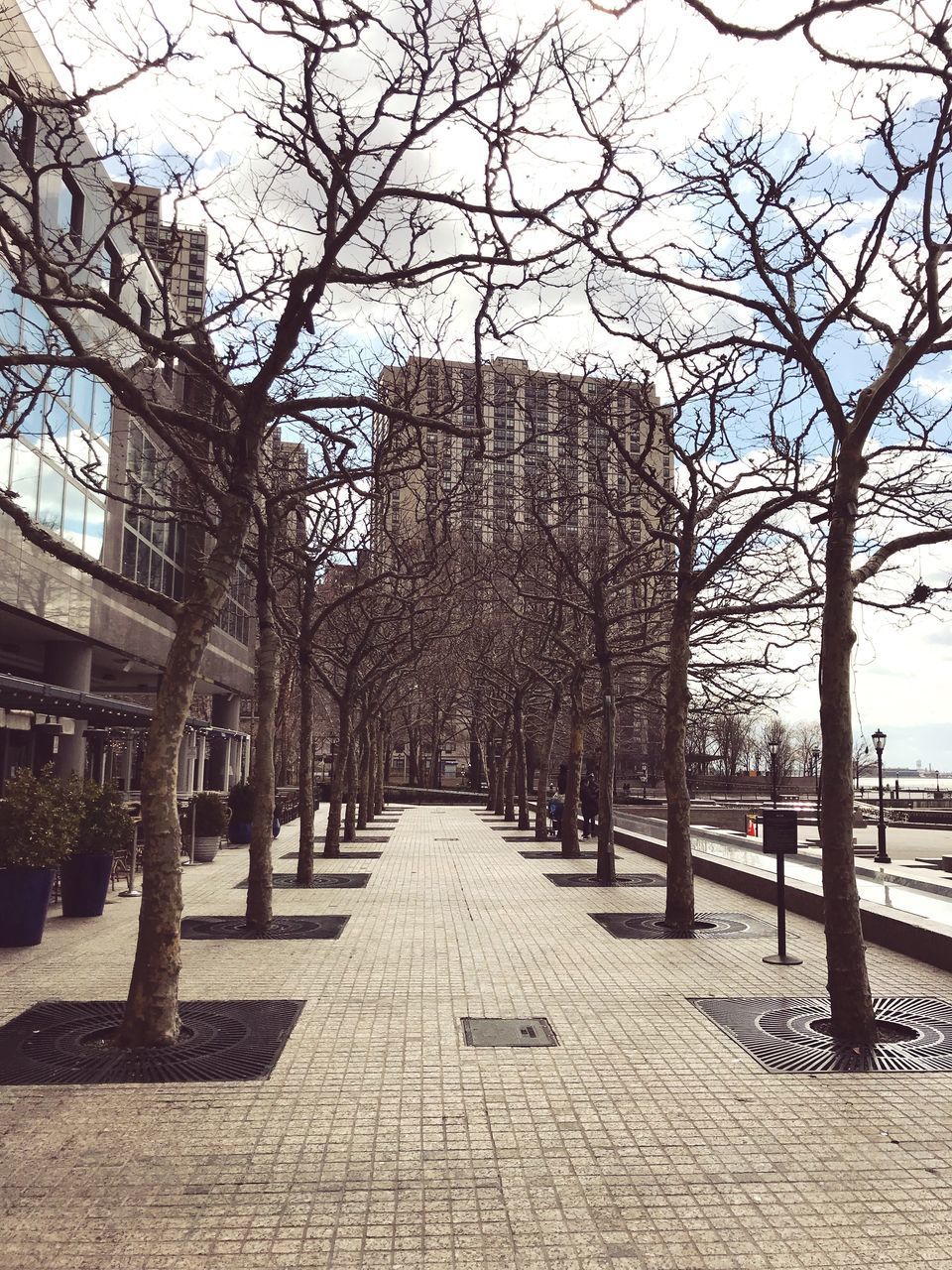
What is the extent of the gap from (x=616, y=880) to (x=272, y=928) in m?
6.71

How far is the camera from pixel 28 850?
1030cm

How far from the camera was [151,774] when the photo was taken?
7.06 metres

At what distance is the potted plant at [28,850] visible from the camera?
10242 mm

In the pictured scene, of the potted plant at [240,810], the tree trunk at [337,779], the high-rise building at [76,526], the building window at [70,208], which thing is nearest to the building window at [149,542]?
the high-rise building at [76,526]

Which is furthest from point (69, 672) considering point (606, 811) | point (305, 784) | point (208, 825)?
point (606, 811)

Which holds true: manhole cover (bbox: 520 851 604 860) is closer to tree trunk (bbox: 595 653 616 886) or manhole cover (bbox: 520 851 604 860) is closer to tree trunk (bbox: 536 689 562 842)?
tree trunk (bbox: 536 689 562 842)

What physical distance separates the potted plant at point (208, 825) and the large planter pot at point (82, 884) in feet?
25.7

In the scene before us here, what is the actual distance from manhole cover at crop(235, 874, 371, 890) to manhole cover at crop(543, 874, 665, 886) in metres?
3.11

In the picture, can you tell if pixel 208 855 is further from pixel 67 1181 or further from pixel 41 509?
pixel 67 1181

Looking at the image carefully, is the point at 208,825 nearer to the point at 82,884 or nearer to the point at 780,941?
the point at 82,884

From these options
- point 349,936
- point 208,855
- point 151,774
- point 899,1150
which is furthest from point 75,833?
point 208,855

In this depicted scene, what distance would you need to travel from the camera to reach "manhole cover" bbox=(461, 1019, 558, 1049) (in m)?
7.08

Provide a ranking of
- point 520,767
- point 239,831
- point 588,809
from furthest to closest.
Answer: point 520,767 < point 588,809 < point 239,831

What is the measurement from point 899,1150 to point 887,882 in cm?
1080
